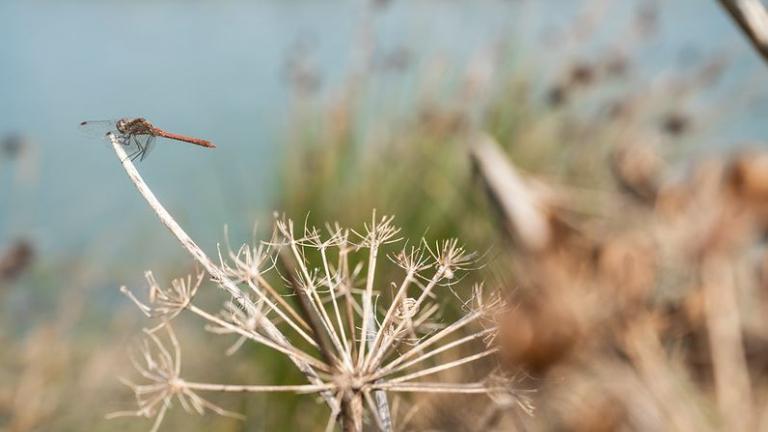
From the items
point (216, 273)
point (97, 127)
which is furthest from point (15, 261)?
point (216, 273)

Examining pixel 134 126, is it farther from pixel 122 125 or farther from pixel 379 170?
pixel 379 170

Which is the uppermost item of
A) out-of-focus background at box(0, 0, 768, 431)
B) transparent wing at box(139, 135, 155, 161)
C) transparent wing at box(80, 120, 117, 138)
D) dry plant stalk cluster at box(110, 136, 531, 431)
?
transparent wing at box(139, 135, 155, 161)

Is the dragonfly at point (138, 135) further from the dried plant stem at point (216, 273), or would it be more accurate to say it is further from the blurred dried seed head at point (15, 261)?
the blurred dried seed head at point (15, 261)

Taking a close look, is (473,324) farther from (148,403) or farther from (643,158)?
(643,158)

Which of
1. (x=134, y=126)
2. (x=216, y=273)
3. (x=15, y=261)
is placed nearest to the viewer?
(x=216, y=273)

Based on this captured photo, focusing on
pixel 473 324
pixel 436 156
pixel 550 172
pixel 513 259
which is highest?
pixel 473 324

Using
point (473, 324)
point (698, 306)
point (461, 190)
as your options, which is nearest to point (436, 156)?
point (461, 190)

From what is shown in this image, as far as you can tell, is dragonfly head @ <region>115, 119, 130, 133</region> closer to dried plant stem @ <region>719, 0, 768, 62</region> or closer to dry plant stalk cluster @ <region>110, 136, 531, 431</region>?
dry plant stalk cluster @ <region>110, 136, 531, 431</region>

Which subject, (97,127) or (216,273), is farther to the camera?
(97,127)

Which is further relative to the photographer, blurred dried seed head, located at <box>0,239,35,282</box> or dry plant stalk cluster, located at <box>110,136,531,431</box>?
blurred dried seed head, located at <box>0,239,35,282</box>

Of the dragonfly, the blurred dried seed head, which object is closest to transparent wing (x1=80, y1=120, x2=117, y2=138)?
the dragonfly

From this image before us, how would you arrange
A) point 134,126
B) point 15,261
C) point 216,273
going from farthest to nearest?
point 15,261 → point 134,126 → point 216,273
